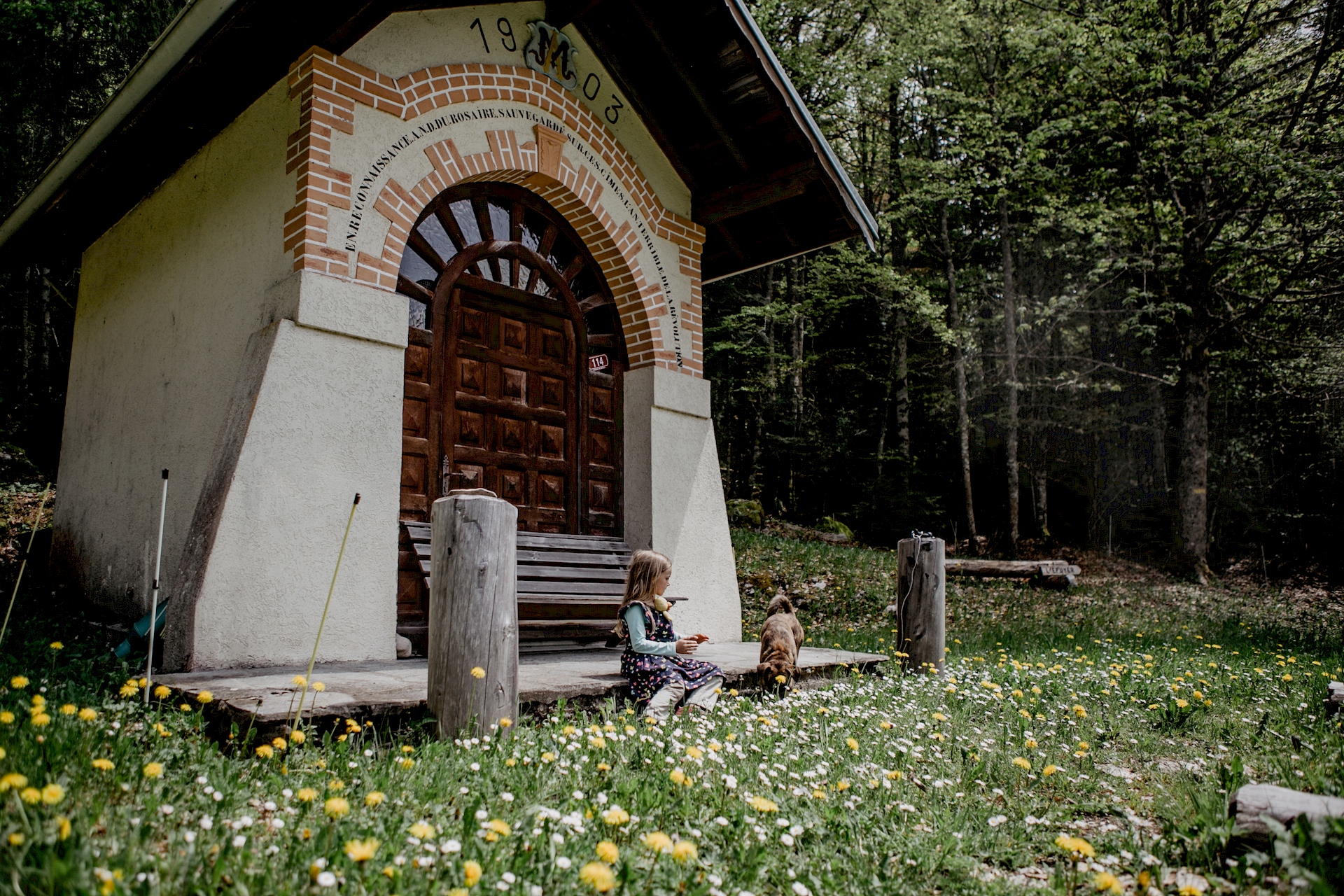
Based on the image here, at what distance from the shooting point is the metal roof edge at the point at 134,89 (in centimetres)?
499

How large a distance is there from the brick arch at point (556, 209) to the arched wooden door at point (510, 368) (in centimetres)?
13

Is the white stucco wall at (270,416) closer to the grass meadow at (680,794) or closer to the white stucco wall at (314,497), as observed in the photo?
the white stucco wall at (314,497)

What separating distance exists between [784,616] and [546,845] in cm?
333

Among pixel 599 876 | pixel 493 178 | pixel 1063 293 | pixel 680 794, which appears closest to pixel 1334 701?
pixel 680 794

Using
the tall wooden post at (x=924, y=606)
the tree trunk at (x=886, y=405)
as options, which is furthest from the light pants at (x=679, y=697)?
the tree trunk at (x=886, y=405)

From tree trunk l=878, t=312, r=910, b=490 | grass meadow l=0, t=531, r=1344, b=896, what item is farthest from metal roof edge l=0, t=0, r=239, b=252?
tree trunk l=878, t=312, r=910, b=490

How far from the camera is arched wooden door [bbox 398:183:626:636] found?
6031 mm

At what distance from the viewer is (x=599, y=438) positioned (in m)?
7.27

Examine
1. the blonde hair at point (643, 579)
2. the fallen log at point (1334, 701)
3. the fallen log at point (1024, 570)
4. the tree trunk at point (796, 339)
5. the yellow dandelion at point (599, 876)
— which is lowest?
the fallen log at point (1334, 701)

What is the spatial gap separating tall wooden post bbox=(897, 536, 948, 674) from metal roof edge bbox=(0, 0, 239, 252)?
555 cm

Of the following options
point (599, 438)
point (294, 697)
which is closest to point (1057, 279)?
point (599, 438)

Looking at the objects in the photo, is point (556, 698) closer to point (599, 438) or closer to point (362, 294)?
point (362, 294)

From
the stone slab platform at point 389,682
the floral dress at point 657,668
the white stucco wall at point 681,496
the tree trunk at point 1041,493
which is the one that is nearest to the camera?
the stone slab platform at point 389,682

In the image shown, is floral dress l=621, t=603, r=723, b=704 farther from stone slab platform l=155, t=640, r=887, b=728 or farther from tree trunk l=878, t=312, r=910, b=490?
tree trunk l=878, t=312, r=910, b=490
